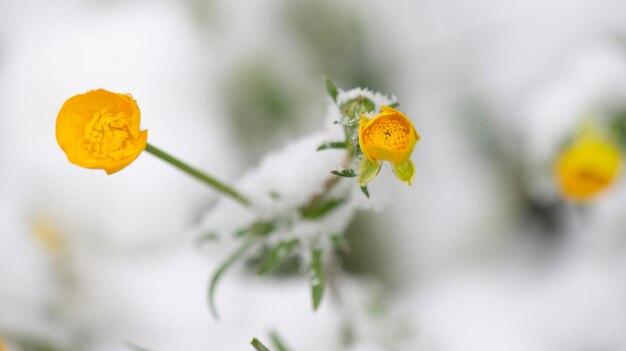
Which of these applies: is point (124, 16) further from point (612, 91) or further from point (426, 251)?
point (612, 91)

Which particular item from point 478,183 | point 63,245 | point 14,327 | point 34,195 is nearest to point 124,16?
point 34,195

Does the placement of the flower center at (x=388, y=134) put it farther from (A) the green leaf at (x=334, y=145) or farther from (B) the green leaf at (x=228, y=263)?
(B) the green leaf at (x=228, y=263)

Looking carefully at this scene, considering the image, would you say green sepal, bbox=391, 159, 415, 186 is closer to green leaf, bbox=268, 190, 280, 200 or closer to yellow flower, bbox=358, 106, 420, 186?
yellow flower, bbox=358, 106, 420, 186

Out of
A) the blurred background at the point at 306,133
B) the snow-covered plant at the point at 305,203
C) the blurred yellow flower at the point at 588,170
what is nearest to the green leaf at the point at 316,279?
the snow-covered plant at the point at 305,203

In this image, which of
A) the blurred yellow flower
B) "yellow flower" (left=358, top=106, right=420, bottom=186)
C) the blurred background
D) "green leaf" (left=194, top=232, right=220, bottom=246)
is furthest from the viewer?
the blurred background

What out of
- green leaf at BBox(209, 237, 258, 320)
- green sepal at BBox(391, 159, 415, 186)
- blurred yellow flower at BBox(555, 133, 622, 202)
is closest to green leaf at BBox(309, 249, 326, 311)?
green leaf at BBox(209, 237, 258, 320)

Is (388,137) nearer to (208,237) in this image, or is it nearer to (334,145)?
(334,145)

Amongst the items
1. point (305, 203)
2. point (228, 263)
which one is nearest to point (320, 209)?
point (305, 203)
